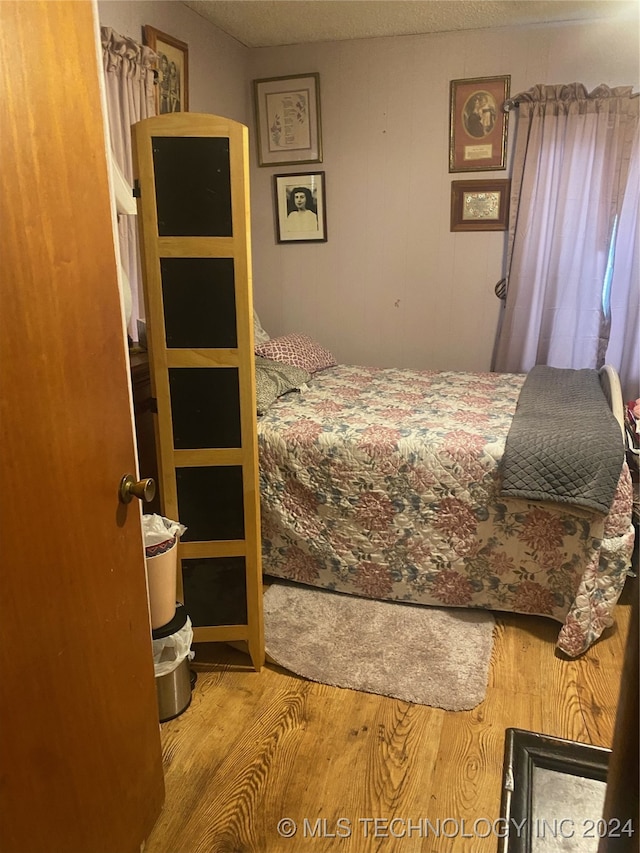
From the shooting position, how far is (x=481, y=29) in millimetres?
3488

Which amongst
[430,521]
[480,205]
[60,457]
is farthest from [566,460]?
[480,205]

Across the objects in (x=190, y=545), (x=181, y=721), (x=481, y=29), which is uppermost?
(x=481, y=29)

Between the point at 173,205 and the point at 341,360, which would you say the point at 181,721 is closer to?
the point at 173,205

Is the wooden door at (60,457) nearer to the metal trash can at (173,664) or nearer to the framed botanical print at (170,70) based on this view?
the metal trash can at (173,664)

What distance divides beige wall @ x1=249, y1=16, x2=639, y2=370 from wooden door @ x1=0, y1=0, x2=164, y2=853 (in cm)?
297

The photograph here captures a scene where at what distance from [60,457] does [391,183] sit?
335 centimetres

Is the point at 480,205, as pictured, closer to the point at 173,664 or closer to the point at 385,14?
the point at 385,14

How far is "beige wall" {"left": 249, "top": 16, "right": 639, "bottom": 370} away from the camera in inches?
138

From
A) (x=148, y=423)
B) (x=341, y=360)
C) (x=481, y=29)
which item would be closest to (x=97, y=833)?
(x=148, y=423)

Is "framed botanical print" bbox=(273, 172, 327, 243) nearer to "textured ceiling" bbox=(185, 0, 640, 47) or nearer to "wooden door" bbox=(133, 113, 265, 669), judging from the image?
"textured ceiling" bbox=(185, 0, 640, 47)

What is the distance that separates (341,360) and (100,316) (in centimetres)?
313

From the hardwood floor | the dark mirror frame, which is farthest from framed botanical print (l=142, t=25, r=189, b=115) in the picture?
the dark mirror frame

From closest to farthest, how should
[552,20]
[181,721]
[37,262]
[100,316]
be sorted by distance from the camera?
[37,262], [100,316], [181,721], [552,20]

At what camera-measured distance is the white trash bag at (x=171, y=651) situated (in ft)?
5.91
